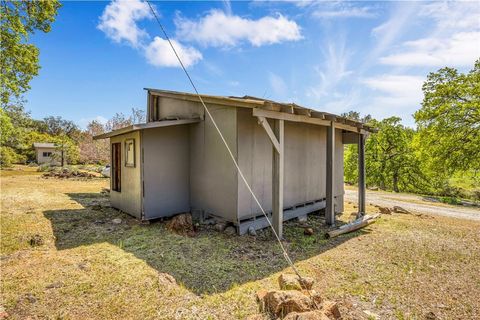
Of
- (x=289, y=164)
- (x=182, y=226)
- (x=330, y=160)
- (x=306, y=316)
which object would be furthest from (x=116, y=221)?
(x=330, y=160)

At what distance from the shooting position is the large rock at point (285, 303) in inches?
108

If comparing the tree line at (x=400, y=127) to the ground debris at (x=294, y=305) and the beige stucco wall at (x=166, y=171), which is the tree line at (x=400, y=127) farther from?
the ground debris at (x=294, y=305)

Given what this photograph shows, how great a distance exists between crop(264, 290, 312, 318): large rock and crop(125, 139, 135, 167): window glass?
5539 mm

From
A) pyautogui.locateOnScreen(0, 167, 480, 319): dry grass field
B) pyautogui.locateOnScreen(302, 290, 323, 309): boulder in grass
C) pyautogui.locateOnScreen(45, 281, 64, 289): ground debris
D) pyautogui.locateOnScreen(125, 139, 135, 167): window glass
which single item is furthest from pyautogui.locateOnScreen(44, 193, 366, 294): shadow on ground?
pyautogui.locateOnScreen(125, 139, 135, 167): window glass

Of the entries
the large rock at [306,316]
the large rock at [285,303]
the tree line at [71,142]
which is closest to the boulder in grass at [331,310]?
the large rock at [285,303]

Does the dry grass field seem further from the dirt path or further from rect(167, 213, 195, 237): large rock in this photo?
the dirt path

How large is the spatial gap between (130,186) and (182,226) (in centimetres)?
232

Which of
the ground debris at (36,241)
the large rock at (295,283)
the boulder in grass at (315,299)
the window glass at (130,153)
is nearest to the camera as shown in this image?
the boulder in grass at (315,299)

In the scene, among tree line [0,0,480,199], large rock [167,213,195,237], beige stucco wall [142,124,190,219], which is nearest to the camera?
large rock [167,213,195,237]

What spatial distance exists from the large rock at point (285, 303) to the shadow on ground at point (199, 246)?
34.0 inches

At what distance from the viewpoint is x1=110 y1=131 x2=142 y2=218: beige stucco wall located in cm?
671

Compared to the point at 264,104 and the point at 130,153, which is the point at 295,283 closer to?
the point at 264,104

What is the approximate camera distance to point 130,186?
23.7 ft

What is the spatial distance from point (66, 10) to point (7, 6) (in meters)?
1.98
